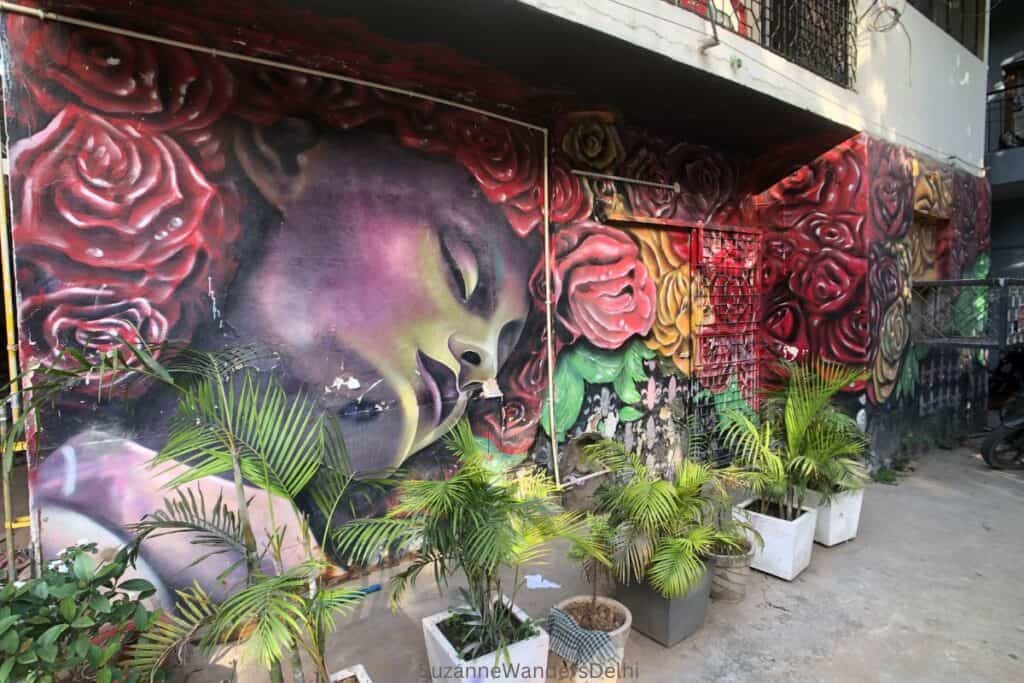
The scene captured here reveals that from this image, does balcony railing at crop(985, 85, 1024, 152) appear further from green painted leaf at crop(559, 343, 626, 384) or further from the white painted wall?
green painted leaf at crop(559, 343, 626, 384)

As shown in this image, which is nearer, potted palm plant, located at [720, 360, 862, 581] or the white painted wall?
the white painted wall

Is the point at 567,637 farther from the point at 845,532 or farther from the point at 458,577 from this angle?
the point at 845,532

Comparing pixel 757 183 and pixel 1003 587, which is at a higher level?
pixel 757 183

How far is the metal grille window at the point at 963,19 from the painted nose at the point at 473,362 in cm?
648

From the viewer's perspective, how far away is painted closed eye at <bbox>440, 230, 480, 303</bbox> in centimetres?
348

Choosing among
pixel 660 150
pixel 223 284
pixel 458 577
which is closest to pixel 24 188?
pixel 223 284

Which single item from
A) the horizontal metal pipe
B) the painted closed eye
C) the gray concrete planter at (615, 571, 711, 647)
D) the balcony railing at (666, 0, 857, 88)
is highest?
the balcony railing at (666, 0, 857, 88)

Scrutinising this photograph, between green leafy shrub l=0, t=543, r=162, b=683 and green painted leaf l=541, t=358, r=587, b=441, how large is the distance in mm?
2738

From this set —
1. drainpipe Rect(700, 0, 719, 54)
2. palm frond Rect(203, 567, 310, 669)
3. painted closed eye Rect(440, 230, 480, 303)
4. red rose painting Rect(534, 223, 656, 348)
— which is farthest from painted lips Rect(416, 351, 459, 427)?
drainpipe Rect(700, 0, 719, 54)

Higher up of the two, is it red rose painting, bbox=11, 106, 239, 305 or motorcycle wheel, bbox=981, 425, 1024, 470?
red rose painting, bbox=11, 106, 239, 305

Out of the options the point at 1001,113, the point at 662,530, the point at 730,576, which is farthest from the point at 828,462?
the point at 1001,113

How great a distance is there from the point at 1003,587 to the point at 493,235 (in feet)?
12.6

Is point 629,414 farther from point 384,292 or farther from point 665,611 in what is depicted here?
point 384,292

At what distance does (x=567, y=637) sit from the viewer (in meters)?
2.27
